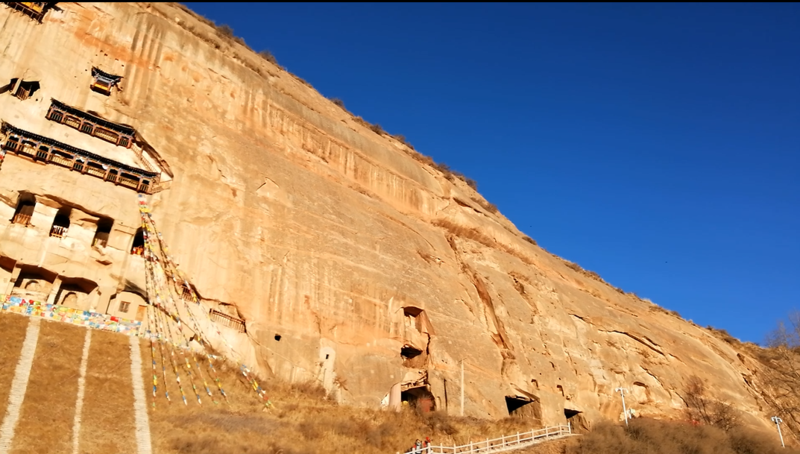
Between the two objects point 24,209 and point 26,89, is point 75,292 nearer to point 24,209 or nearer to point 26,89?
point 24,209

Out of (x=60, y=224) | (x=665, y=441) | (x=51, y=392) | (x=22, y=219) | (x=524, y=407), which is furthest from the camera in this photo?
(x=524, y=407)

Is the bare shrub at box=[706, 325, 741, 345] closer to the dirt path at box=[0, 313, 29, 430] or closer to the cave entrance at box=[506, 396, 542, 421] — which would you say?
the cave entrance at box=[506, 396, 542, 421]

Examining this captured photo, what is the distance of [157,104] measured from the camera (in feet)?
79.9

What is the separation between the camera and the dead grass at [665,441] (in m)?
23.9

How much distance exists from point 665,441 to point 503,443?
8444 millimetres

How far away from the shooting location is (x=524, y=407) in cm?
2934

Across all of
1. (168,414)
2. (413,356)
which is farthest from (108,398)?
(413,356)

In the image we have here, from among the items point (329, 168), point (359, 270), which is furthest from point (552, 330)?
point (329, 168)

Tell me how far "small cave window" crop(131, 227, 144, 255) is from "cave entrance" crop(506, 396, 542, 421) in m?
18.5

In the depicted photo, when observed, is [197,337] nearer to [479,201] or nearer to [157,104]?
[157,104]

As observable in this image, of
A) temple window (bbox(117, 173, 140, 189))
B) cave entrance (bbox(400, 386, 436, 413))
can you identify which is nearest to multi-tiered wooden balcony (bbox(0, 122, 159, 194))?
temple window (bbox(117, 173, 140, 189))

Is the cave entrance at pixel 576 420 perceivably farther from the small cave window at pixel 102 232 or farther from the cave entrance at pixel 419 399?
the small cave window at pixel 102 232

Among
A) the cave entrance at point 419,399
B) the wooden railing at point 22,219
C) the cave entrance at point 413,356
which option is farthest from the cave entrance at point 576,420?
the wooden railing at point 22,219

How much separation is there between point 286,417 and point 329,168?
15099 millimetres
